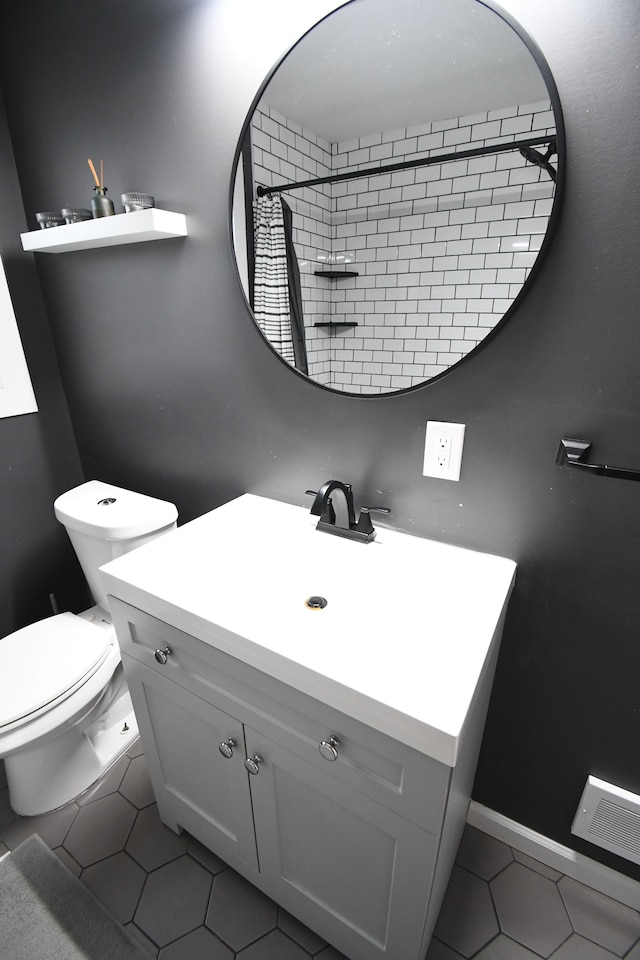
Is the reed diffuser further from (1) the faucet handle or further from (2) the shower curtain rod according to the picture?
(1) the faucet handle

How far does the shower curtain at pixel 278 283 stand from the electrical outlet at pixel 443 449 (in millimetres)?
360

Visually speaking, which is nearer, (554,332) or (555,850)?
(554,332)

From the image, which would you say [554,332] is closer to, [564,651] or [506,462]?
[506,462]

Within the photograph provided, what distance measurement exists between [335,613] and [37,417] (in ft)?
4.84

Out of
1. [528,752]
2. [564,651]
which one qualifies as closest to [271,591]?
[564,651]

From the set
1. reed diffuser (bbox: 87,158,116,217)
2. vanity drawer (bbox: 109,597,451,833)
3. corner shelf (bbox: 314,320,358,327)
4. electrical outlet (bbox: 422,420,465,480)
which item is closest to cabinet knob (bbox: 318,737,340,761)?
vanity drawer (bbox: 109,597,451,833)

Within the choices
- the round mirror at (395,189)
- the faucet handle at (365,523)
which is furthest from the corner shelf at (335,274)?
the faucet handle at (365,523)

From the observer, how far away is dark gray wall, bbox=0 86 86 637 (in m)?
1.52

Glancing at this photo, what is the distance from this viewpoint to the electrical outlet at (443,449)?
97 centimetres

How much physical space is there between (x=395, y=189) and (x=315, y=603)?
2.77ft

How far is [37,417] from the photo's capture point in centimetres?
168

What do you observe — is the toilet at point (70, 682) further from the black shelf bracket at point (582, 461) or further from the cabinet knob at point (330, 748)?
the black shelf bracket at point (582, 461)

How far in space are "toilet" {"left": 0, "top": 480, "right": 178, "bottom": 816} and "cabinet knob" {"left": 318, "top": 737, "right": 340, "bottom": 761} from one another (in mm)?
871

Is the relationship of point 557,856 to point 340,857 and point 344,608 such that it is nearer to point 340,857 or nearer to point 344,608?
point 340,857
